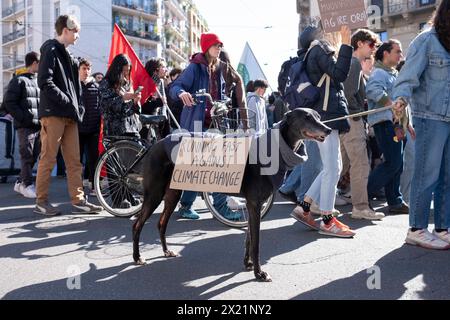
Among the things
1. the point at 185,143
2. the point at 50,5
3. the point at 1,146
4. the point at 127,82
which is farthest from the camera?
the point at 50,5

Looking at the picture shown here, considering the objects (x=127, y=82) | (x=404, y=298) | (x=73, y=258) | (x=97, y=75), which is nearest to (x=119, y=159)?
(x=127, y=82)

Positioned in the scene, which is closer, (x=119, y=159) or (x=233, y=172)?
(x=233, y=172)

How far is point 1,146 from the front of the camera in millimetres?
9852

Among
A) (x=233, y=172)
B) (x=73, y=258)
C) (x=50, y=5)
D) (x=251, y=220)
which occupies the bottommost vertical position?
(x=73, y=258)

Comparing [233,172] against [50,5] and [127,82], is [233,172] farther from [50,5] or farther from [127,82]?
[50,5]

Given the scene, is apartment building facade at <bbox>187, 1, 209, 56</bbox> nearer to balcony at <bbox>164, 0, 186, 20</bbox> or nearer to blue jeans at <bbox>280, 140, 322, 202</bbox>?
balcony at <bbox>164, 0, 186, 20</bbox>

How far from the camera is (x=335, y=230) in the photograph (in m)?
4.79

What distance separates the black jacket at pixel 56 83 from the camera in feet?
18.6

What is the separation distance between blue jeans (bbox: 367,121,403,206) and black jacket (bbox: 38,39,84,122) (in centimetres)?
385

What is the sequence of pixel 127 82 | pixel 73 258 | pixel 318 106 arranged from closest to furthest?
pixel 73 258
pixel 318 106
pixel 127 82

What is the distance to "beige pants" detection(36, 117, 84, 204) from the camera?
228 inches

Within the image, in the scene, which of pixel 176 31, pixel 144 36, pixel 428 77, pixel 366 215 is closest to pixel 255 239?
pixel 428 77

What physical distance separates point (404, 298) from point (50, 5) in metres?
56.9

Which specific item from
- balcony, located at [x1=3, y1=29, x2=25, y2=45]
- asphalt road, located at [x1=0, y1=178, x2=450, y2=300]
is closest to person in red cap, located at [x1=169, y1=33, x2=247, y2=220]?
asphalt road, located at [x1=0, y1=178, x2=450, y2=300]
